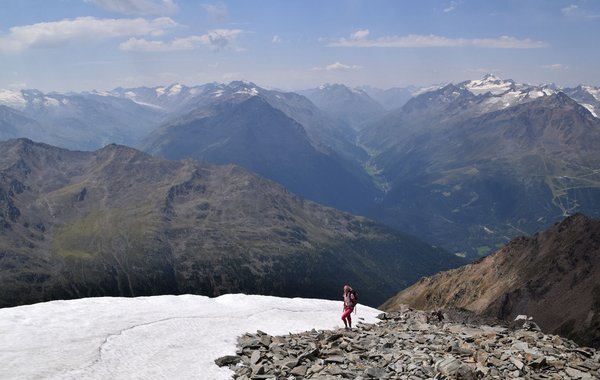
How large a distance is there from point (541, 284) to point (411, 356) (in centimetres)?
10767

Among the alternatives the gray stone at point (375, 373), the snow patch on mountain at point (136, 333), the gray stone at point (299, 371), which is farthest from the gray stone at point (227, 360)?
the gray stone at point (375, 373)

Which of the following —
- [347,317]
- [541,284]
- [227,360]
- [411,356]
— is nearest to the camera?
[411,356]

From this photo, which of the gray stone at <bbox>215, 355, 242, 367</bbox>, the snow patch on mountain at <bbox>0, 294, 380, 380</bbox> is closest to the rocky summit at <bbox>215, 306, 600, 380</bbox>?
the gray stone at <bbox>215, 355, 242, 367</bbox>

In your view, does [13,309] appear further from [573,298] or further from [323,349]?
[573,298]

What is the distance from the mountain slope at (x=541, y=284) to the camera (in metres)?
95.9

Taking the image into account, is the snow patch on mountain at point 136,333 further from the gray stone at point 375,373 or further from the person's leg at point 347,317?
the gray stone at point 375,373

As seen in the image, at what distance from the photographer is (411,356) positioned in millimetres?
31484

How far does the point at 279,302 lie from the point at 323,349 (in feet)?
70.1

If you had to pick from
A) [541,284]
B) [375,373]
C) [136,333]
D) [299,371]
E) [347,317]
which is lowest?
[541,284]

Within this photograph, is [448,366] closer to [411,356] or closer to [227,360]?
[411,356]

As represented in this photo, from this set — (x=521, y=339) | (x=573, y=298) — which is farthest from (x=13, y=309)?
(x=573, y=298)

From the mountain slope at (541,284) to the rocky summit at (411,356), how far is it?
190 feet

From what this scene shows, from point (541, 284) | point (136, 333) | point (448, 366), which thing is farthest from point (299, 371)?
point (541, 284)

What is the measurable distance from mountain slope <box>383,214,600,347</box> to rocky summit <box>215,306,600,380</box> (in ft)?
190
